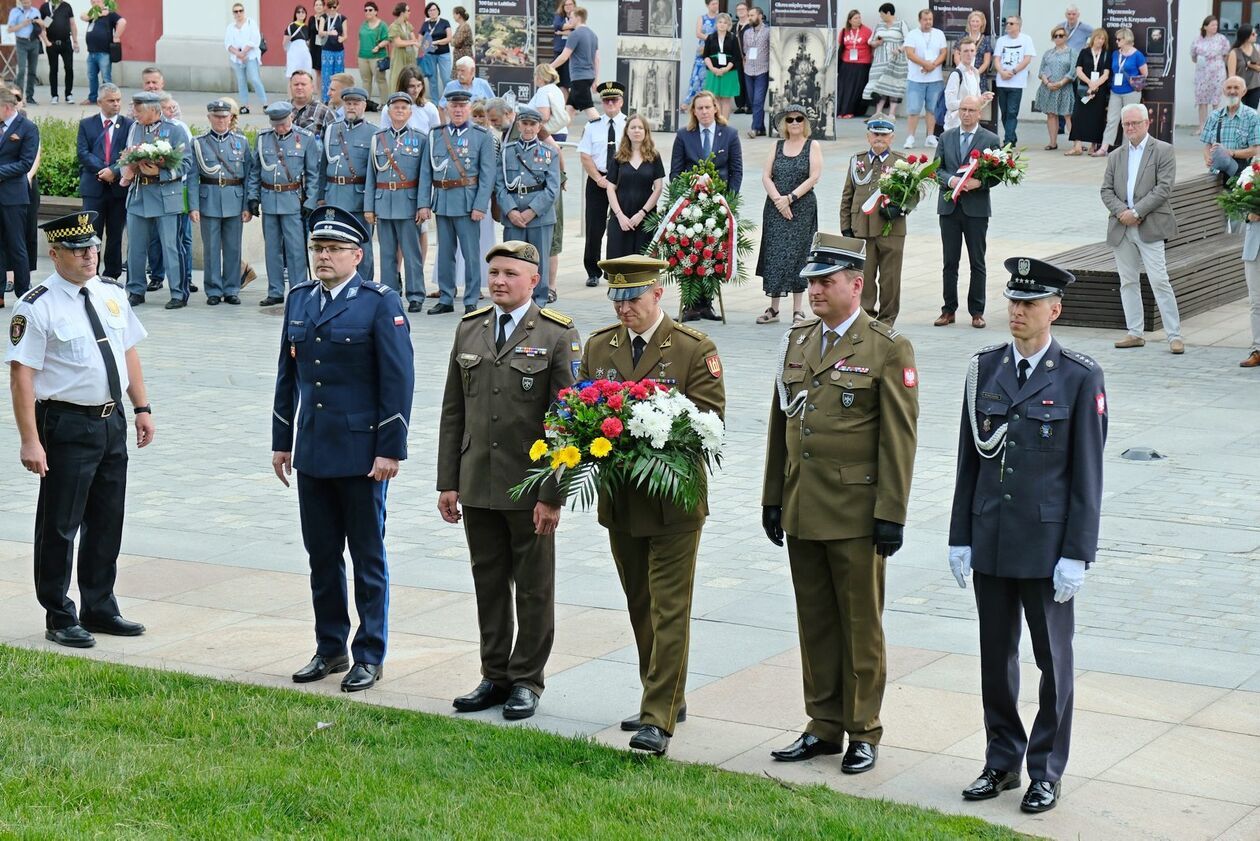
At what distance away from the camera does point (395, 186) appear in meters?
17.5

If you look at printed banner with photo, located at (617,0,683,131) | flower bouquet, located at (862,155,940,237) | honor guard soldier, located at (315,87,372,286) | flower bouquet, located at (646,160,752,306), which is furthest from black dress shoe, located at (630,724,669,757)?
printed banner with photo, located at (617,0,683,131)

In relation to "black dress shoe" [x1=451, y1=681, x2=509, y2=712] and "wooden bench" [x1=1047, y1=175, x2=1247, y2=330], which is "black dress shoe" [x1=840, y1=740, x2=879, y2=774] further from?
"wooden bench" [x1=1047, y1=175, x2=1247, y2=330]

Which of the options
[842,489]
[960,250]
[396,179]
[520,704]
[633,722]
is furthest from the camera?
[396,179]

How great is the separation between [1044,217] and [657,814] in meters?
17.9

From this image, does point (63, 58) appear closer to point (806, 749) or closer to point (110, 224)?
point (110, 224)

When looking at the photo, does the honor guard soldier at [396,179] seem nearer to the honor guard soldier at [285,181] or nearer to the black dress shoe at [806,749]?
the honor guard soldier at [285,181]

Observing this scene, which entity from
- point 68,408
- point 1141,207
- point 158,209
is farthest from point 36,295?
point 158,209

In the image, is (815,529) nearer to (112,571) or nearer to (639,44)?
(112,571)

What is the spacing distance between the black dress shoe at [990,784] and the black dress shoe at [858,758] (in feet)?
1.28

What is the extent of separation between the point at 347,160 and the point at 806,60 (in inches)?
555

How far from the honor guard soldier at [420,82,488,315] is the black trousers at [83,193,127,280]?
11.2 ft

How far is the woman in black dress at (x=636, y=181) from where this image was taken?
A: 55.4 feet

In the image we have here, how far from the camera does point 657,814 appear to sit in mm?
5902

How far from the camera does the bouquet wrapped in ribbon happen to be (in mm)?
15961
